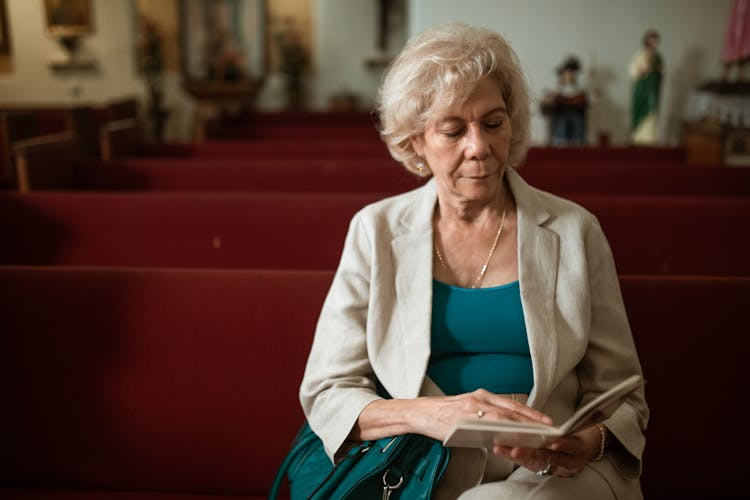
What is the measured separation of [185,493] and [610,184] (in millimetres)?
2181

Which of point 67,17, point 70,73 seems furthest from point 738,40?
point 70,73

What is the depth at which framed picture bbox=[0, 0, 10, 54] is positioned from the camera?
10610mm

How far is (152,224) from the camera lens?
2.54 m

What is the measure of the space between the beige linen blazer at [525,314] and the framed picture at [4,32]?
1102cm

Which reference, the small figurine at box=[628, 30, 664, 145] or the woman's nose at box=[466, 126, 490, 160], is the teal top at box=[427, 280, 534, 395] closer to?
the woman's nose at box=[466, 126, 490, 160]

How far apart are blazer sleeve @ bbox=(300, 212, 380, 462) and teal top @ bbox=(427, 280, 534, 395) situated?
16 centimetres

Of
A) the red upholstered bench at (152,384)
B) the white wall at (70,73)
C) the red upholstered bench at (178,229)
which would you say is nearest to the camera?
the red upholstered bench at (152,384)

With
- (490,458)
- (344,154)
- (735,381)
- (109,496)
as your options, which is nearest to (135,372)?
(109,496)

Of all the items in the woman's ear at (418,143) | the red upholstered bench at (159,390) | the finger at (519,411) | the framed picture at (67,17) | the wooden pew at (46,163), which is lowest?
the red upholstered bench at (159,390)

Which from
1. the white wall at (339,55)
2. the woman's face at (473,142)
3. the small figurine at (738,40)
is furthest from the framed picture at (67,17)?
the woman's face at (473,142)

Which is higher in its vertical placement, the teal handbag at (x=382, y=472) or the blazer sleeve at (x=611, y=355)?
the blazer sleeve at (x=611, y=355)

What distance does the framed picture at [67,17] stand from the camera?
1066cm

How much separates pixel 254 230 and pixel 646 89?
606cm

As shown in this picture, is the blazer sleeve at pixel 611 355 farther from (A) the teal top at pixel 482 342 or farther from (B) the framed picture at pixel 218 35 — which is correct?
(B) the framed picture at pixel 218 35
